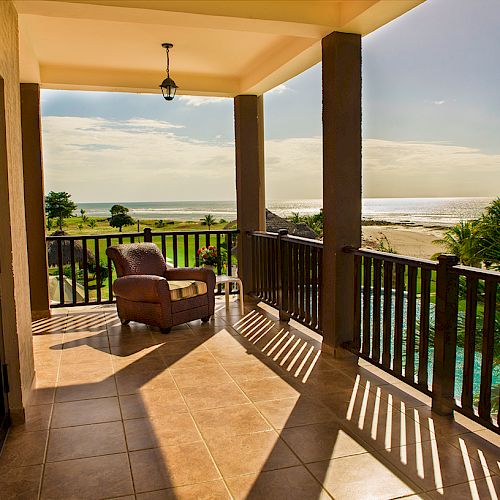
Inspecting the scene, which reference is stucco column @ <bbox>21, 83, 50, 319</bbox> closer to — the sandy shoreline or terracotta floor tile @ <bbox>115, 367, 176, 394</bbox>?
terracotta floor tile @ <bbox>115, 367, 176, 394</bbox>

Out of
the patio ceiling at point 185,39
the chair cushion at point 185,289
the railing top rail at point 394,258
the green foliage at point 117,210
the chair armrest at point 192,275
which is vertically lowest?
the chair cushion at point 185,289

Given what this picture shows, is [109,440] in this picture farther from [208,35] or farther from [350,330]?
[208,35]

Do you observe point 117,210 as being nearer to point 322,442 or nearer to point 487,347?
point 322,442

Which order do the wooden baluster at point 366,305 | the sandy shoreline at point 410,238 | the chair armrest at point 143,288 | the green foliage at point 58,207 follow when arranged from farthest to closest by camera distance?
the sandy shoreline at point 410,238, the green foliage at point 58,207, the chair armrest at point 143,288, the wooden baluster at point 366,305

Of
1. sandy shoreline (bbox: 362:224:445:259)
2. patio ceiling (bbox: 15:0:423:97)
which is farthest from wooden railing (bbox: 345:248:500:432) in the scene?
sandy shoreline (bbox: 362:224:445:259)

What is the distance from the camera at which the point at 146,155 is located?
2198 cm

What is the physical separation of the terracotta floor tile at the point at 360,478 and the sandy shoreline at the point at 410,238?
624 inches

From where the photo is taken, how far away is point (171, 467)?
2.47 metres

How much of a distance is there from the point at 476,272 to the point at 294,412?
136 cm

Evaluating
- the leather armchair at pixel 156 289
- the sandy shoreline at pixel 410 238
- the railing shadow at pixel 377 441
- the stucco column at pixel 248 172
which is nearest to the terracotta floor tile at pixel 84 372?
the leather armchair at pixel 156 289

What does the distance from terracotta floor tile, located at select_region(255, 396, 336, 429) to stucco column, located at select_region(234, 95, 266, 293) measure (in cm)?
349

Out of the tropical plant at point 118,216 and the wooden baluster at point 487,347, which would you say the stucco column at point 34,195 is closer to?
the wooden baluster at point 487,347

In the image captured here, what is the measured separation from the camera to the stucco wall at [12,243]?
2.97 meters

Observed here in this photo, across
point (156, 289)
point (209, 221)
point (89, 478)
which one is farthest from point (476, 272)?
point (209, 221)
